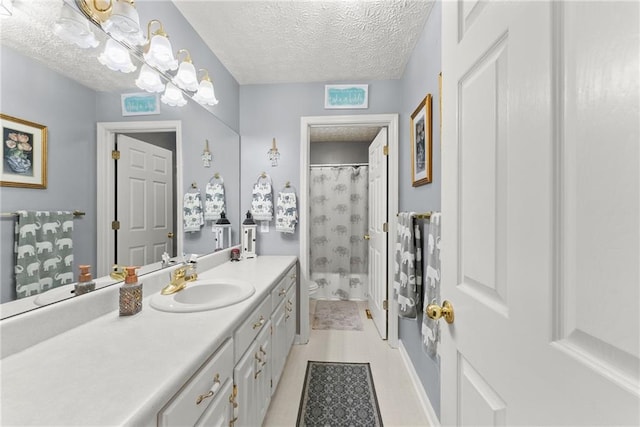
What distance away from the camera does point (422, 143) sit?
5.74ft

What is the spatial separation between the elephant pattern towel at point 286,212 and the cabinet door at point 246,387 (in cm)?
128

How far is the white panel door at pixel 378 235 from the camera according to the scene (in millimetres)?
2547

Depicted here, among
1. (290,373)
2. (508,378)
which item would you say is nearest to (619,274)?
(508,378)

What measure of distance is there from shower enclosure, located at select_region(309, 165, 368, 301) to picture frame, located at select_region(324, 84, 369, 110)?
1382mm

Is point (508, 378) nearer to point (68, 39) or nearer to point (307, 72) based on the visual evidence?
point (68, 39)

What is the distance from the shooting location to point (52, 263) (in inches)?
36.9

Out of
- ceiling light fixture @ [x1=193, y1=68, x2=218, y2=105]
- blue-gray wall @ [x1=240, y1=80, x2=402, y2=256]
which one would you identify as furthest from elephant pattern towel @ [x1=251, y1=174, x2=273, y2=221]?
ceiling light fixture @ [x1=193, y1=68, x2=218, y2=105]

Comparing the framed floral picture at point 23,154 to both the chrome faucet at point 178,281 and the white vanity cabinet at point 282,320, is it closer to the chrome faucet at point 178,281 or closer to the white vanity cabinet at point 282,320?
the chrome faucet at point 178,281

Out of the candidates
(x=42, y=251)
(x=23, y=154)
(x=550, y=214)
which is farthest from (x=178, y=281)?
(x=550, y=214)

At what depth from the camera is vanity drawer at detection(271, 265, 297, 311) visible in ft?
5.47

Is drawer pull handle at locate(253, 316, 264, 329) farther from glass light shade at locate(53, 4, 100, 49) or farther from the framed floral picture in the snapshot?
glass light shade at locate(53, 4, 100, 49)

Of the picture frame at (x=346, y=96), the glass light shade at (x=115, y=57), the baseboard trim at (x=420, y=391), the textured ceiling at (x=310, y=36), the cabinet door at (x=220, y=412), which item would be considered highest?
the textured ceiling at (x=310, y=36)

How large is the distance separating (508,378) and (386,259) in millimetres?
2061

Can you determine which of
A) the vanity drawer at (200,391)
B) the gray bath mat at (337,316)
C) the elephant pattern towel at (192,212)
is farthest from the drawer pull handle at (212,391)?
the gray bath mat at (337,316)
